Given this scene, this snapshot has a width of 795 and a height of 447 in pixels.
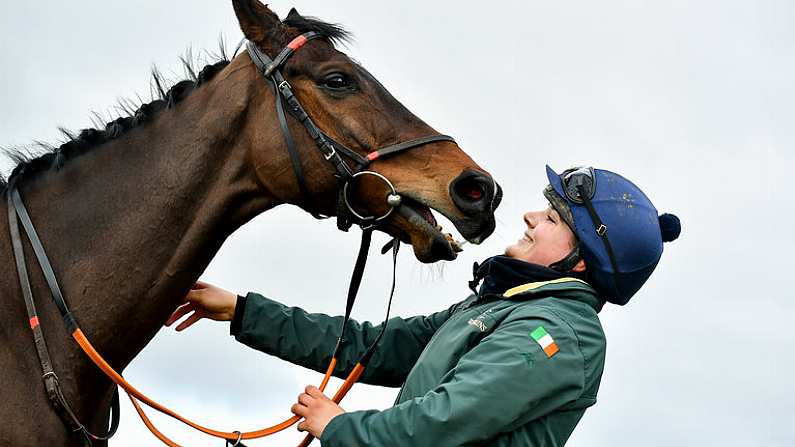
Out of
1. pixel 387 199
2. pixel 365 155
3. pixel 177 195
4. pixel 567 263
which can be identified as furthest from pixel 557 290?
pixel 177 195

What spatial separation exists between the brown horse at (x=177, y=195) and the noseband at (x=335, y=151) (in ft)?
0.12

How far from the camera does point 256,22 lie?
15.0 ft

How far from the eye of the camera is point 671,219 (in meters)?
4.49

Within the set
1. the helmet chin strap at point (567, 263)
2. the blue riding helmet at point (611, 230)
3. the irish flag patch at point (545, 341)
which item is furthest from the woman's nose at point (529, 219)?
the irish flag patch at point (545, 341)

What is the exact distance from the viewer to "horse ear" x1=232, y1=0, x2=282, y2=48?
4.53m

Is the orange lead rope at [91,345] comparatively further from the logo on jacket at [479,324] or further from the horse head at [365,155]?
the logo on jacket at [479,324]

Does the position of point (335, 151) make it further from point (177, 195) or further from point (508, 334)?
point (508, 334)

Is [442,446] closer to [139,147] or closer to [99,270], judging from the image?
[99,270]

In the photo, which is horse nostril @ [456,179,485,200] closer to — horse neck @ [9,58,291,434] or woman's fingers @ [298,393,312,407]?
horse neck @ [9,58,291,434]

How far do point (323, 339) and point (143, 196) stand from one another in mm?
1284

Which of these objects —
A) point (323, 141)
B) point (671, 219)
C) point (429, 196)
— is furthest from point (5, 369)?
point (671, 219)

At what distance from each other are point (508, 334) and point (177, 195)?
1669 millimetres

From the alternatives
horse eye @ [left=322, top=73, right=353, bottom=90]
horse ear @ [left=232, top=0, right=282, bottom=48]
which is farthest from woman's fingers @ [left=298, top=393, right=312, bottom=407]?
horse ear @ [left=232, top=0, right=282, bottom=48]

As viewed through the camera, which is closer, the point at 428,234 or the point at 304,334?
the point at 428,234
